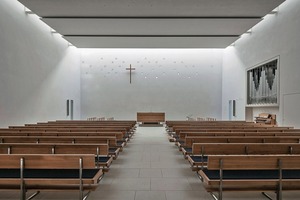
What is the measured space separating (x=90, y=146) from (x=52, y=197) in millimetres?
754

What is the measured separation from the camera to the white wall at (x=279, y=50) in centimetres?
821

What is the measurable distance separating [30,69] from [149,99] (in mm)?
7961

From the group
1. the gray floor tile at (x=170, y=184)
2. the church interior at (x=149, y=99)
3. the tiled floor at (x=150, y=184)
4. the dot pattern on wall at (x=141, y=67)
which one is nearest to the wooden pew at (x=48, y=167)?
the church interior at (x=149, y=99)

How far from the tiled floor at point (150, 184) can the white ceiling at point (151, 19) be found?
554 centimetres

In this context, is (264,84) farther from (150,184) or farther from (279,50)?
(150,184)

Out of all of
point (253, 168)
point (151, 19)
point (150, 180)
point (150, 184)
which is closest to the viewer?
point (253, 168)

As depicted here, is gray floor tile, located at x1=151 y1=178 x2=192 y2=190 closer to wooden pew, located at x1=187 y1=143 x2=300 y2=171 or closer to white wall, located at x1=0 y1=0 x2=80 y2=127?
wooden pew, located at x1=187 y1=143 x2=300 y2=171

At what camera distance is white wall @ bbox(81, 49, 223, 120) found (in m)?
16.3

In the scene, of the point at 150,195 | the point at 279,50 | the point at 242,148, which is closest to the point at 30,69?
the point at 150,195

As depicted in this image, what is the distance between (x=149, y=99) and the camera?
53.5 ft

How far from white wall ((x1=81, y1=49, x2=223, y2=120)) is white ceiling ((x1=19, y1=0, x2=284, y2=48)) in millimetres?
2880

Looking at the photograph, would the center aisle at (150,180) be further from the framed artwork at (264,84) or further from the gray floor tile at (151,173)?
the framed artwork at (264,84)

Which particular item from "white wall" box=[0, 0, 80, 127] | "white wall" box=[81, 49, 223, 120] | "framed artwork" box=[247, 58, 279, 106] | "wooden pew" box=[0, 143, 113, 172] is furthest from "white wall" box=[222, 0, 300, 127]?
"white wall" box=[0, 0, 80, 127]

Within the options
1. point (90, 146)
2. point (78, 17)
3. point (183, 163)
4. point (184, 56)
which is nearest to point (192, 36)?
point (184, 56)
